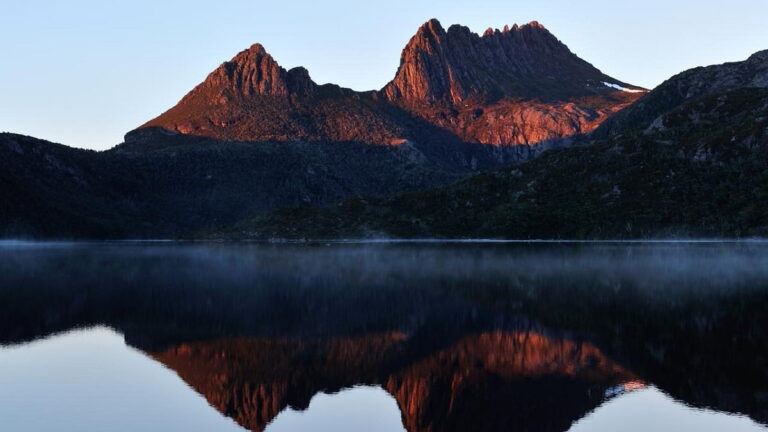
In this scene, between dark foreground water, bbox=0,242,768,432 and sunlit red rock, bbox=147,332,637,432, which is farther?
sunlit red rock, bbox=147,332,637,432

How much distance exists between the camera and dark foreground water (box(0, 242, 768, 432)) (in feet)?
113

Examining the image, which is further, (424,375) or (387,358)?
(387,358)

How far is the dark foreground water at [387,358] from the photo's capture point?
34.4 meters

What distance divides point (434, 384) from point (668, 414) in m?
11.8

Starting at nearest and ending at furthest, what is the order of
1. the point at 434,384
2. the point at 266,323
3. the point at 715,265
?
the point at 434,384
the point at 266,323
the point at 715,265

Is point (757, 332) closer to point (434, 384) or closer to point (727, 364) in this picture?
point (727, 364)

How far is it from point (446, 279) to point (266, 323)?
42.4 meters

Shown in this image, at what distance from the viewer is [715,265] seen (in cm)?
12281

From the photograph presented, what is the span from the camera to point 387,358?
46719mm

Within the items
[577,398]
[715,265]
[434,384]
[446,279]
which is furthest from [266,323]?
[715,265]

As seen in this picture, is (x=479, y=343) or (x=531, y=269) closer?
(x=479, y=343)

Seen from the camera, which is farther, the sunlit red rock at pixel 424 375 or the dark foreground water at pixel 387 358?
the sunlit red rock at pixel 424 375

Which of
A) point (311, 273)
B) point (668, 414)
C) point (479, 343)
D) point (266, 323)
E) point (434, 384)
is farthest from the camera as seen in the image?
point (311, 273)

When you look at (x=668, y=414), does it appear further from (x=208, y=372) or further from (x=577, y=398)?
(x=208, y=372)
